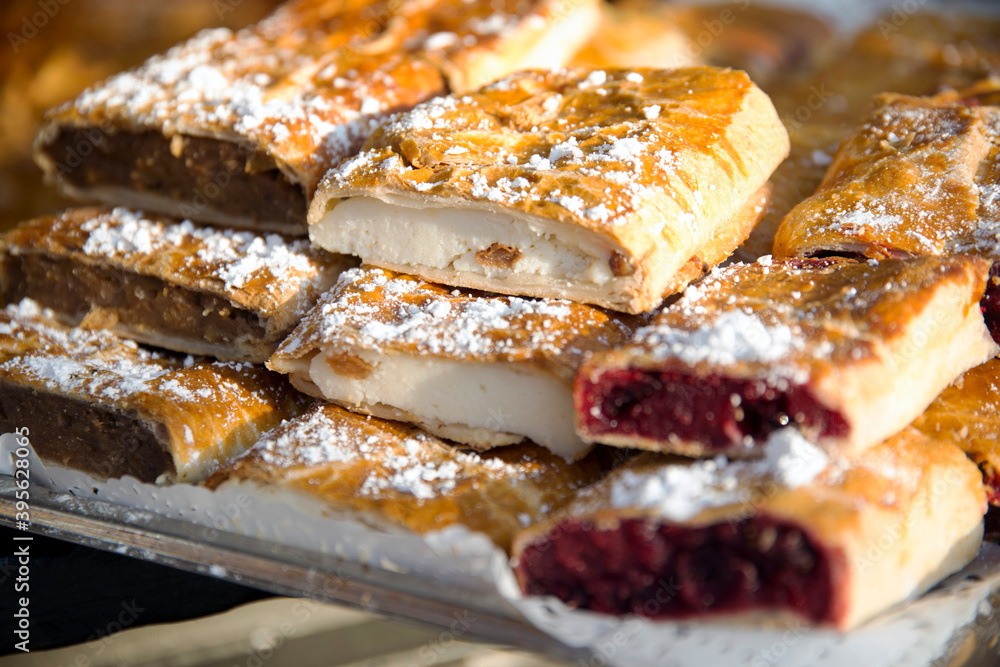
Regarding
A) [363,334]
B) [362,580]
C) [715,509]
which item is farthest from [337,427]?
[715,509]

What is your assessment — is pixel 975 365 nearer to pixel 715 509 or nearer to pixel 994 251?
pixel 994 251

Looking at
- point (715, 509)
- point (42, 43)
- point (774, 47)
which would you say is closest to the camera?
point (715, 509)

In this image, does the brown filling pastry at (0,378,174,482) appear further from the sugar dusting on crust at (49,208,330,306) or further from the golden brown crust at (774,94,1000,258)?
the golden brown crust at (774,94,1000,258)

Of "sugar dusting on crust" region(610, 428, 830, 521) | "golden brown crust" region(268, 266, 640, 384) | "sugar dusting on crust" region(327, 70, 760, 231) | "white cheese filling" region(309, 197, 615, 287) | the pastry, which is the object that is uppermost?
"sugar dusting on crust" region(327, 70, 760, 231)

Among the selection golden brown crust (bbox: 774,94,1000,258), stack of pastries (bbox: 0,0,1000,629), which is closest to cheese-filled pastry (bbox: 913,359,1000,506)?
stack of pastries (bbox: 0,0,1000,629)

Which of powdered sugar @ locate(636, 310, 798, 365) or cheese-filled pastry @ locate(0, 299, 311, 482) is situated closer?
powdered sugar @ locate(636, 310, 798, 365)

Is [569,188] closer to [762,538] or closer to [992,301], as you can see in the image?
[762,538]

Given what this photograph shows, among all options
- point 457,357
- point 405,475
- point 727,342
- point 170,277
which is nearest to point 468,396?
point 457,357
